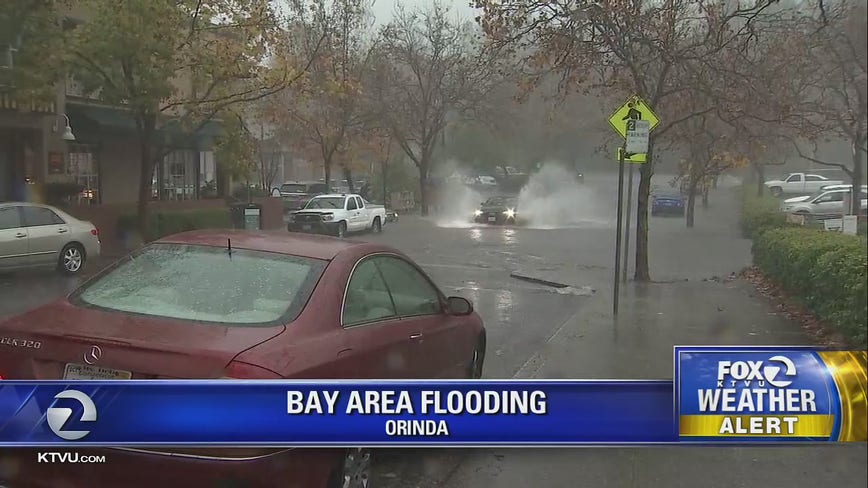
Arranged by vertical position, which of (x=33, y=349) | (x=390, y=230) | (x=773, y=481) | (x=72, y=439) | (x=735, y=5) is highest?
(x=735, y=5)

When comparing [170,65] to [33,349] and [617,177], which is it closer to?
[33,349]

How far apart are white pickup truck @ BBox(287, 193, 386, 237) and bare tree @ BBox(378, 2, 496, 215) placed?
1.54ft

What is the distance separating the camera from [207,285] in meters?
3.50

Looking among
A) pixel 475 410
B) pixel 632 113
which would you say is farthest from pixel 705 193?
pixel 475 410

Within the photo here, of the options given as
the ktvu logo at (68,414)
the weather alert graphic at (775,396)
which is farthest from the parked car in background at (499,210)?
the ktvu logo at (68,414)

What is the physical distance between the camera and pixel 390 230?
18.4 feet

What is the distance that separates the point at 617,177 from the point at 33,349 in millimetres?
2976

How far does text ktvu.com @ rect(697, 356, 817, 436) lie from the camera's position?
2.88 metres

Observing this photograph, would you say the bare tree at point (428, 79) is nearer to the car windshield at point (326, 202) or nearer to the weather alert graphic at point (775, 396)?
the car windshield at point (326, 202)

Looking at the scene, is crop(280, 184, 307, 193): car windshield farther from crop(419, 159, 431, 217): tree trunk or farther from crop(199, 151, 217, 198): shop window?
crop(419, 159, 431, 217): tree trunk

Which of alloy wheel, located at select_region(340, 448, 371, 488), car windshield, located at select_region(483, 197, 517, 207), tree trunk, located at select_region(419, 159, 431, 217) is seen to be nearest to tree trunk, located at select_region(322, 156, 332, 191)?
tree trunk, located at select_region(419, 159, 431, 217)

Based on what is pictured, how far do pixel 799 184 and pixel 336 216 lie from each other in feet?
8.45

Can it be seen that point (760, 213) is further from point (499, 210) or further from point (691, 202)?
point (499, 210)

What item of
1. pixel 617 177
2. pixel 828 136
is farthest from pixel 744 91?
A: pixel 828 136
